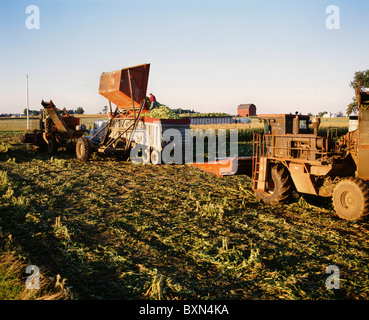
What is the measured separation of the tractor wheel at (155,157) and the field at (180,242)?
449 cm

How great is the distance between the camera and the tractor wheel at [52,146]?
19016mm

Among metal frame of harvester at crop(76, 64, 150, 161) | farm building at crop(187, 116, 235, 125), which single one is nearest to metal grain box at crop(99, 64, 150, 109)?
metal frame of harvester at crop(76, 64, 150, 161)

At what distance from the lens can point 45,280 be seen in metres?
4.24

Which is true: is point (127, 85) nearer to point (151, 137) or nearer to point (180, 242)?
point (151, 137)

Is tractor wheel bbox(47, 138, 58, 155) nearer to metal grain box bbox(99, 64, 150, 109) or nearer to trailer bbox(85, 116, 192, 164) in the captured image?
trailer bbox(85, 116, 192, 164)

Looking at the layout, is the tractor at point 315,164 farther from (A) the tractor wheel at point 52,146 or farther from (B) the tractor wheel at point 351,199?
(A) the tractor wheel at point 52,146

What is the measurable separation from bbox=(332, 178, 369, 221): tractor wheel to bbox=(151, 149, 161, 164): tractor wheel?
914 centimetres

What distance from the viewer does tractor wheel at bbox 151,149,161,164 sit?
1534 cm

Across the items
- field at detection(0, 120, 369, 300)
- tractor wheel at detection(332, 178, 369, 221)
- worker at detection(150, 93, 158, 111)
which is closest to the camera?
field at detection(0, 120, 369, 300)

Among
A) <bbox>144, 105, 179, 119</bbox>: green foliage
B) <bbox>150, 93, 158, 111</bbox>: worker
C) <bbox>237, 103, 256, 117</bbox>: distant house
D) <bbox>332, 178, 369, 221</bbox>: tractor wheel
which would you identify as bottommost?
<bbox>332, 178, 369, 221</bbox>: tractor wheel

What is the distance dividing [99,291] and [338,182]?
18.7ft

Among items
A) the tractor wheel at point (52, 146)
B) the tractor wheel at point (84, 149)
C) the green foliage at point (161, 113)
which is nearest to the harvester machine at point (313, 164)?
the green foliage at point (161, 113)

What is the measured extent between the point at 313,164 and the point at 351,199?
1.17 meters
